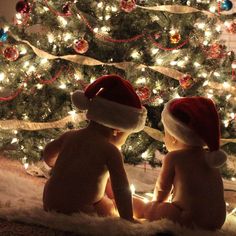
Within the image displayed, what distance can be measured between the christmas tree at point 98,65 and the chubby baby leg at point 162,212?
805 mm

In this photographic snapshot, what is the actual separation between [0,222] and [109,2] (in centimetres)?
142

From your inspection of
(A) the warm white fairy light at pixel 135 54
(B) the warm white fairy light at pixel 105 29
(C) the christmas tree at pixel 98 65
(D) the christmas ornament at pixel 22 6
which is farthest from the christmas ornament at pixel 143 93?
(D) the christmas ornament at pixel 22 6

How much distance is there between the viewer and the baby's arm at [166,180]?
1.47 meters

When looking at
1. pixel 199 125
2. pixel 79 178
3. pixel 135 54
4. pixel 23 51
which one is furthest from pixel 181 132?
pixel 23 51

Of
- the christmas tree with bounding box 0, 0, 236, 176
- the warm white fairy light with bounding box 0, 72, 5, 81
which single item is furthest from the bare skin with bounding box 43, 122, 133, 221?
the warm white fairy light with bounding box 0, 72, 5, 81

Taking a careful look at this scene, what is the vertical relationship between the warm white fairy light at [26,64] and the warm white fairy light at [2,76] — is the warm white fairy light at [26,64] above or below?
above

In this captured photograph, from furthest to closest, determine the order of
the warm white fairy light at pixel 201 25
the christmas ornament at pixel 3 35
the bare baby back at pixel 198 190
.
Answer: the warm white fairy light at pixel 201 25, the christmas ornament at pixel 3 35, the bare baby back at pixel 198 190

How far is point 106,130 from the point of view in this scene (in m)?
1.50

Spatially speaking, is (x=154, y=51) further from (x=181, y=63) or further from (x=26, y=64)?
(x=26, y=64)

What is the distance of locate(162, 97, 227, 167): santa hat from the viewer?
143 cm

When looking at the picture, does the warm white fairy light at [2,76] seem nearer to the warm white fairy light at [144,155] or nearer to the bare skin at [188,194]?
the warm white fairy light at [144,155]

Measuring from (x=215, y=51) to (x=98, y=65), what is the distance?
674mm

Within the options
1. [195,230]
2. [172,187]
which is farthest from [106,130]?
[195,230]

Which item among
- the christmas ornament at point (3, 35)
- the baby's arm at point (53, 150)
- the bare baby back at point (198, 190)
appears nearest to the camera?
the bare baby back at point (198, 190)
